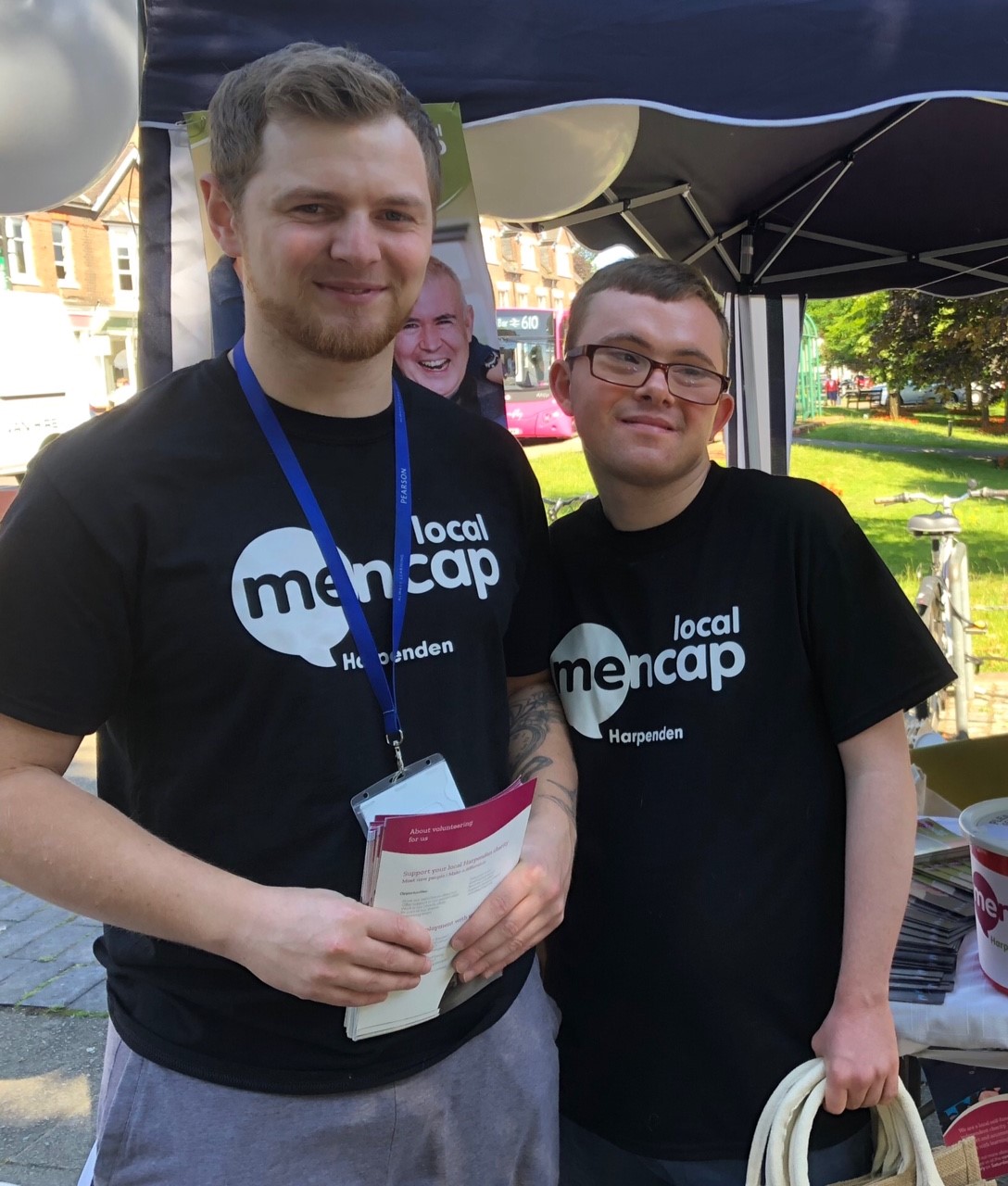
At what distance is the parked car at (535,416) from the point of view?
22078 millimetres

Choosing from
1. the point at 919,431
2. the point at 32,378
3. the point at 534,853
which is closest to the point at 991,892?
the point at 534,853

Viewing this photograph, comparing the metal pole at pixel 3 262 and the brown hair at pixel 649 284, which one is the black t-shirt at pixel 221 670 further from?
the metal pole at pixel 3 262

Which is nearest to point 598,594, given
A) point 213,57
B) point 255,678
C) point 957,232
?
point 255,678

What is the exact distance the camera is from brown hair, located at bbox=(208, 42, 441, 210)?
1.18m

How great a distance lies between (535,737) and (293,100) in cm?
91

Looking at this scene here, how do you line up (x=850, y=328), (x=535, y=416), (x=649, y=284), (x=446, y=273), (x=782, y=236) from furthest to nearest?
(x=850, y=328)
(x=535, y=416)
(x=782, y=236)
(x=446, y=273)
(x=649, y=284)

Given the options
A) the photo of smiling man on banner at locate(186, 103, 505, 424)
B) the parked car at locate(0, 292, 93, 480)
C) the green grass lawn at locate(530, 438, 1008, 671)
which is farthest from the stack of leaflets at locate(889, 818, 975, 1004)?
the parked car at locate(0, 292, 93, 480)

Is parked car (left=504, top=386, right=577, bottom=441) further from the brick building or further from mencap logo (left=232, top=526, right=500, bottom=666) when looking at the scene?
mencap logo (left=232, top=526, right=500, bottom=666)

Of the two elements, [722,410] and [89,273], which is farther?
[89,273]

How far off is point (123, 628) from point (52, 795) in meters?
0.20

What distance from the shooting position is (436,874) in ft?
3.65

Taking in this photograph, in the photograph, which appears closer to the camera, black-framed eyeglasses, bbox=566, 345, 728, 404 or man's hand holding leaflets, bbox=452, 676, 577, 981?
man's hand holding leaflets, bbox=452, 676, 577, 981

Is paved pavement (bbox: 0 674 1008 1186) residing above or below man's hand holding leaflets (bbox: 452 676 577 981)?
below

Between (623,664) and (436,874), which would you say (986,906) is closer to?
(623,664)
